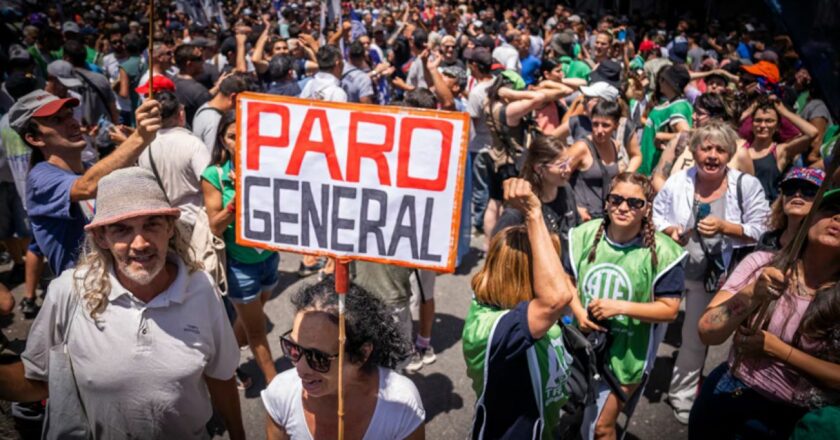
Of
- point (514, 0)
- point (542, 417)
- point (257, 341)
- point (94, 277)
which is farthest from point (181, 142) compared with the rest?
point (514, 0)

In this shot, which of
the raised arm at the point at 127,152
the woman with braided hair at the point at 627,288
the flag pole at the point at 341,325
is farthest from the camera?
the woman with braided hair at the point at 627,288

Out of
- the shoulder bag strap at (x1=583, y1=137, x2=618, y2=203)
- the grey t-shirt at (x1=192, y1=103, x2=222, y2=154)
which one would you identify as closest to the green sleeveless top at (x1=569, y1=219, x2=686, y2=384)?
the shoulder bag strap at (x1=583, y1=137, x2=618, y2=203)

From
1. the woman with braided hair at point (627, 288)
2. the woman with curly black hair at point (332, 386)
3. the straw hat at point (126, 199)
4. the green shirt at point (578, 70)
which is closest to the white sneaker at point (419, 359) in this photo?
the woman with braided hair at point (627, 288)

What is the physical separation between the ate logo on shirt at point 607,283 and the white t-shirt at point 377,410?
1.33 meters

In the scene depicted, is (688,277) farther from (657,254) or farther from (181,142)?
(181,142)

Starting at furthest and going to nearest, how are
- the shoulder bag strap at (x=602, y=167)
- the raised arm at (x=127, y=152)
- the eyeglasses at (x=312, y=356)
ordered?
the shoulder bag strap at (x=602, y=167), the raised arm at (x=127, y=152), the eyeglasses at (x=312, y=356)

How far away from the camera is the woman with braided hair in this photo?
294cm

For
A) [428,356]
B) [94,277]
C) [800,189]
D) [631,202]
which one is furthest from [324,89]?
[800,189]

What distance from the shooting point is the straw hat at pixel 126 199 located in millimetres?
2133

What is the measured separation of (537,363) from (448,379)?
2.03 metres

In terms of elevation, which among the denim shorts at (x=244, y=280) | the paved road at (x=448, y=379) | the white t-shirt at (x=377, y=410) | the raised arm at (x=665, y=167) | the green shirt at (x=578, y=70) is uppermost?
the green shirt at (x=578, y=70)

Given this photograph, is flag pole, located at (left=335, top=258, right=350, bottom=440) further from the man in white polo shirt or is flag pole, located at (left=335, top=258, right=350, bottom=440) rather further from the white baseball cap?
the white baseball cap

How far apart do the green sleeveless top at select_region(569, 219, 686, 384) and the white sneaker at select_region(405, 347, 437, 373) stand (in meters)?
1.72

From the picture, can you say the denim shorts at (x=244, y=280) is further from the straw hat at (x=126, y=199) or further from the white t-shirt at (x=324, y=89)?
the white t-shirt at (x=324, y=89)
